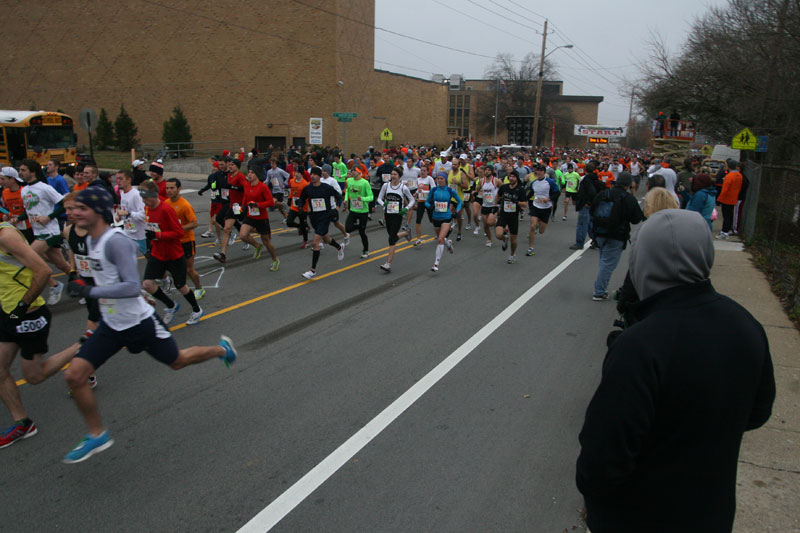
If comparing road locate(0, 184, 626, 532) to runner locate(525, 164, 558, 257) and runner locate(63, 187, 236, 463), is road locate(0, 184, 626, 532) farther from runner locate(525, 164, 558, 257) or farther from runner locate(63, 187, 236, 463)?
runner locate(525, 164, 558, 257)

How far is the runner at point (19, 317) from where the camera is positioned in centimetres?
436

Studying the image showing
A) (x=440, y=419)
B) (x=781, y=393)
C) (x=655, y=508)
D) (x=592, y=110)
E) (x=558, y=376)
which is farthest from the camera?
(x=592, y=110)

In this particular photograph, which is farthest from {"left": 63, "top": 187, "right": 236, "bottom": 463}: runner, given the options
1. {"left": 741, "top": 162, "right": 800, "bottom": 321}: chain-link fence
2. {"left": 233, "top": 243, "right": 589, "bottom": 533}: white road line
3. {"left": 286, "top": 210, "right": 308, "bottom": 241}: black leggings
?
{"left": 741, "top": 162, "right": 800, "bottom": 321}: chain-link fence

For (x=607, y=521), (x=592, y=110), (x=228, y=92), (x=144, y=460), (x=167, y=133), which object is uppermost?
(x=592, y=110)

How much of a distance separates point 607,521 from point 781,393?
4574 millimetres

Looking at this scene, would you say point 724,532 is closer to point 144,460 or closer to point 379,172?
point 144,460

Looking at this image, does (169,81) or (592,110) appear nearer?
(169,81)

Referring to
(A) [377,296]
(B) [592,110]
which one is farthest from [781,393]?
(B) [592,110]

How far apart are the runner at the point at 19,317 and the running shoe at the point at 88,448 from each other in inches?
28.0

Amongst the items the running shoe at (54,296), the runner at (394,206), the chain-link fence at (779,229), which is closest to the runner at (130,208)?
→ the running shoe at (54,296)

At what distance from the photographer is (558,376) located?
19.7ft

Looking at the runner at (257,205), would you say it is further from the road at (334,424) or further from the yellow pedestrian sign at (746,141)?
the yellow pedestrian sign at (746,141)

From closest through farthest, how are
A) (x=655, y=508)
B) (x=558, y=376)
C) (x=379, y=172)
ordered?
(x=655, y=508), (x=558, y=376), (x=379, y=172)

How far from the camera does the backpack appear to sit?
327 inches
